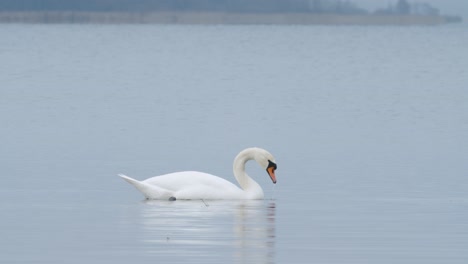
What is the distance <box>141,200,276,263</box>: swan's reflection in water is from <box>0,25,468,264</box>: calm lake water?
0.08 feet

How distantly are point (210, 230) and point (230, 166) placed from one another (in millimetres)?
6814

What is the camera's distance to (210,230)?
56.6ft

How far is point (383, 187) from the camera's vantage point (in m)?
21.7

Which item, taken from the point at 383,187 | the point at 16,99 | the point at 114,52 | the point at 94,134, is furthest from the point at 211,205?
the point at 114,52

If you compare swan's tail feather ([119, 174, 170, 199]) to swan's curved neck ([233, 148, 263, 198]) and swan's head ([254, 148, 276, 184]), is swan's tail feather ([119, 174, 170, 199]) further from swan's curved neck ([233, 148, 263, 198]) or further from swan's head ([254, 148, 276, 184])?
swan's head ([254, 148, 276, 184])

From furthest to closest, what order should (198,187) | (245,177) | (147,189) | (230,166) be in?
(230,166), (245,177), (198,187), (147,189)

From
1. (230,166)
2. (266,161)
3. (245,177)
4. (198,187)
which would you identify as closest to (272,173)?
(266,161)

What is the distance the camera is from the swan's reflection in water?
611 inches

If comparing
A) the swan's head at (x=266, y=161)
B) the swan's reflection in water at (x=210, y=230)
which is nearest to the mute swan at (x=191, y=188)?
the swan's reflection in water at (x=210, y=230)

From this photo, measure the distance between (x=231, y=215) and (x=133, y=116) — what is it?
15.5 m

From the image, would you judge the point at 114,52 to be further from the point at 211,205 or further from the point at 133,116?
the point at 211,205

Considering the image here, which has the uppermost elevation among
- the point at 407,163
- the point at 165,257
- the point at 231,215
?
the point at 407,163

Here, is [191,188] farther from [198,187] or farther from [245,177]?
[245,177]

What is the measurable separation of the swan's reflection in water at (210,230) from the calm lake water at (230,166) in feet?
0.08
